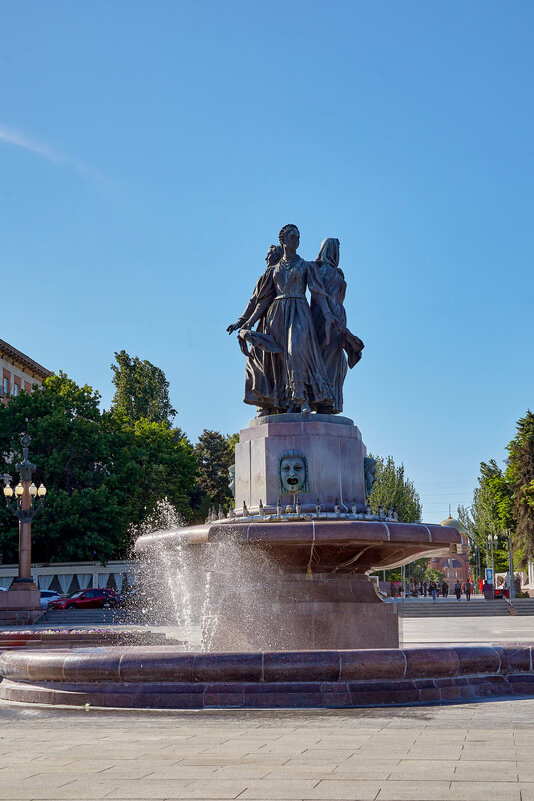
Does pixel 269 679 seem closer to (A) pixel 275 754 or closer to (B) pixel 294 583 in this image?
(A) pixel 275 754

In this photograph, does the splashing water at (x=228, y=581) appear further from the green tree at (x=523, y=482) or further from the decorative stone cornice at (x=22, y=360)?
the decorative stone cornice at (x=22, y=360)

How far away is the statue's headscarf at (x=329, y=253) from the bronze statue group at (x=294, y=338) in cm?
20

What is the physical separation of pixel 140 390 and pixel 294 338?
5614cm

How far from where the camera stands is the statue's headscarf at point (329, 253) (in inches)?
557

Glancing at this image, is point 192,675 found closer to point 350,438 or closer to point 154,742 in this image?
point 154,742

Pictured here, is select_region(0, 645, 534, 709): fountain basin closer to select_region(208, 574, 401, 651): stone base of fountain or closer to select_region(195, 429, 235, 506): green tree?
select_region(208, 574, 401, 651): stone base of fountain

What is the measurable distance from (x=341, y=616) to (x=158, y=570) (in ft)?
9.28

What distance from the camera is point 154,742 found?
726 centimetres

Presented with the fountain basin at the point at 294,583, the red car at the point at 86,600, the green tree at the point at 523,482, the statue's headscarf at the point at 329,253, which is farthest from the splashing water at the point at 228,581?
the green tree at the point at 523,482

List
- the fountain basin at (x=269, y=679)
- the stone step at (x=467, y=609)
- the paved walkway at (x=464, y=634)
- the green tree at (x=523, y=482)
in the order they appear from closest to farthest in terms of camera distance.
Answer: the fountain basin at (x=269, y=679) < the paved walkway at (x=464, y=634) < the stone step at (x=467, y=609) < the green tree at (x=523, y=482)

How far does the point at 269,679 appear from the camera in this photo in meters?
9.28

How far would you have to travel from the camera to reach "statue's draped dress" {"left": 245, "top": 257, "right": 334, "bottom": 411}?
1330 centimetres

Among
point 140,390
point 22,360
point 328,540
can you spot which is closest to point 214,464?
point 140,390

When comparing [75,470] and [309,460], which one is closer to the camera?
[309,460]
